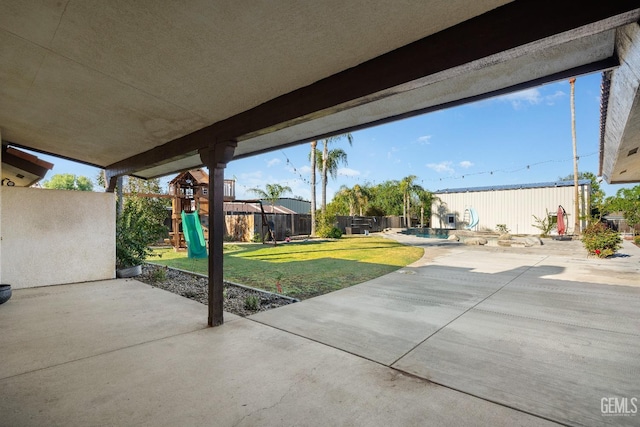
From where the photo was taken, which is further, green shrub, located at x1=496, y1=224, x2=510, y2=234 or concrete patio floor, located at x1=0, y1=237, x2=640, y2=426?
green shrub, located at x1=496, y1=224, x2=510, y2=234

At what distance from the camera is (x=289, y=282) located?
5816mm

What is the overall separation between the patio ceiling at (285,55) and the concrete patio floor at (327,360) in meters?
2.19

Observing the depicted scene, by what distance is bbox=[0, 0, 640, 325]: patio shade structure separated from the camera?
63.6 inches

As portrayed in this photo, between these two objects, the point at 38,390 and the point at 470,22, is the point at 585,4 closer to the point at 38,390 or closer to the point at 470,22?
the point at 470,22

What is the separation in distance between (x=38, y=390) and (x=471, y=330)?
12.9 ft

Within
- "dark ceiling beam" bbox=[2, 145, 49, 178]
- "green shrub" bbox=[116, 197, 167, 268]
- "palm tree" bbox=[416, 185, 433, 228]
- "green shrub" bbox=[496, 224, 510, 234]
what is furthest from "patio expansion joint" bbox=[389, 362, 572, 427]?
"palm tree" bbox=[416, 185, 433, 228]

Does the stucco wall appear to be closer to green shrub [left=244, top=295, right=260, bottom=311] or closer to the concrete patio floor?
the concrete patio floor

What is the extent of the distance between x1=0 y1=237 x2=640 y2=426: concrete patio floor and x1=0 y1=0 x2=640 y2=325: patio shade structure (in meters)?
1.01

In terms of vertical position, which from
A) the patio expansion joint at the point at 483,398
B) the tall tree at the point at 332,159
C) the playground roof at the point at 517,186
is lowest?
the patio expansion joint at the point at 483,398

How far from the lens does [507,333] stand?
313 centimetres

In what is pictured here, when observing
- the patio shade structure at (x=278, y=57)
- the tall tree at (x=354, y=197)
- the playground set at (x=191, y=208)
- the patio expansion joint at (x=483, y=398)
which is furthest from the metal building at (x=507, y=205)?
the patio expansion joint at (x=483, y=398)

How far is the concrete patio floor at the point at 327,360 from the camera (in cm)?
184

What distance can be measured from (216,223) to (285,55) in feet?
7.16

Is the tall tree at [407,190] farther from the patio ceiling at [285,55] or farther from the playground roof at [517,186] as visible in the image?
the patio ceiling at [285,55]
